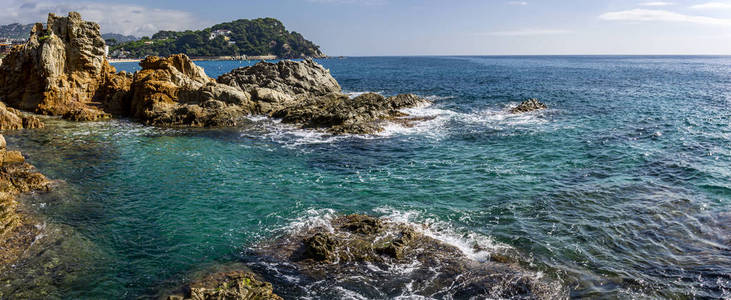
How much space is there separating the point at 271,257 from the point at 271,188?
739 cm

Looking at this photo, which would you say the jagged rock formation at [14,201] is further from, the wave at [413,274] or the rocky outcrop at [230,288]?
the wave at [413,274]

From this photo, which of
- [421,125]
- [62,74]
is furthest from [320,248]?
[62,74]

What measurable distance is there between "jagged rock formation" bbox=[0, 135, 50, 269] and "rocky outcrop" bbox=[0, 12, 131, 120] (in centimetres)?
1638

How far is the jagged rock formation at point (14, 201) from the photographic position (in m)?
13.9

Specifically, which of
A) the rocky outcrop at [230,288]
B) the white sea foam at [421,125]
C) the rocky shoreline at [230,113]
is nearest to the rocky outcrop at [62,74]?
the rocky shoreline at [230,113]

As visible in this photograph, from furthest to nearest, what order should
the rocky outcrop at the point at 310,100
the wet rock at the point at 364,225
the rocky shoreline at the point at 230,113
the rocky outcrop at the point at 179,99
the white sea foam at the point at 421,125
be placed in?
the rocky outcrop at the point at 310,100 → the rocky outcrop at the point at 179,99 → the white sea foam at the point at 421,125 → the wet rock at the point at 364,225 → the rocky shoreline at the point at 230,113

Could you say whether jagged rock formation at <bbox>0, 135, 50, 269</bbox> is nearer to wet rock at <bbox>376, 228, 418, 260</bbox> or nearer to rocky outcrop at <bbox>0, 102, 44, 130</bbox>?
rocky outcrop at <bbox>0, 102, 44, 130</bbox>

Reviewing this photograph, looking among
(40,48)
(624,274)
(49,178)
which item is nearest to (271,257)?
(624,274)

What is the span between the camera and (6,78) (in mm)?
41906

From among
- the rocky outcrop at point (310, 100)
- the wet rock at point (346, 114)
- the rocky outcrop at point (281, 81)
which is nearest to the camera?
the wet rock at point (346, 114)

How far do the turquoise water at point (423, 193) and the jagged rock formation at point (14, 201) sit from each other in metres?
1.02

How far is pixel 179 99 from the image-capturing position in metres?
40.9

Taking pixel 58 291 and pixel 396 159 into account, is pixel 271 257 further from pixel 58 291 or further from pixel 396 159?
pixel 396 159

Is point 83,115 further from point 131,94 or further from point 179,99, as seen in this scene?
point 179,99
